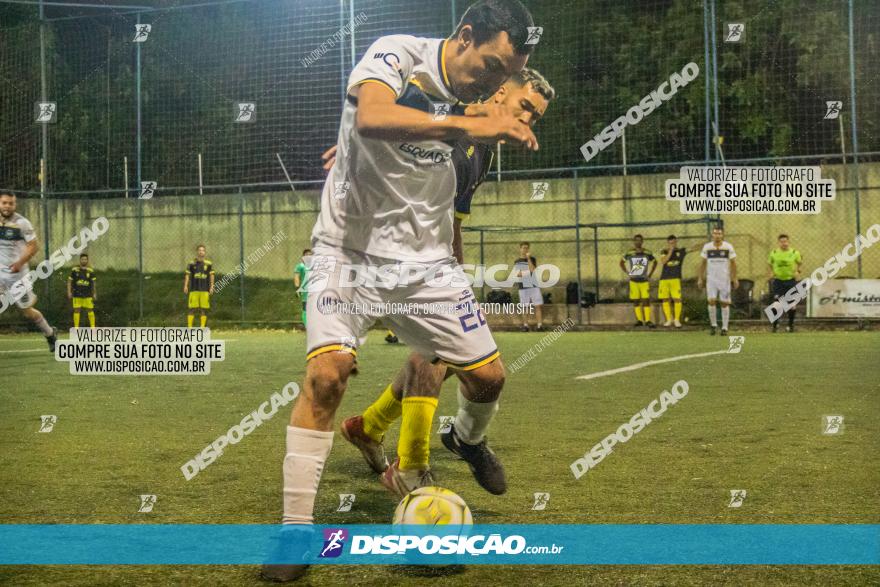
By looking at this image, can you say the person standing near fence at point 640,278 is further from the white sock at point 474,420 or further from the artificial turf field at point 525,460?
the white sock at point 474,420

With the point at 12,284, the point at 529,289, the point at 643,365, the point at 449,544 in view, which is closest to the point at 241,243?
the point at 529,289

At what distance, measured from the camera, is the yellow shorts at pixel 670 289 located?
20156 mm

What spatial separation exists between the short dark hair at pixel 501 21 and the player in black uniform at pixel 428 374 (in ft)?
0.69

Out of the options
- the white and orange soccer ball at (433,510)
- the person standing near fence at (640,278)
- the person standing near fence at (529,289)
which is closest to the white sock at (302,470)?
the white and orange soccer ball at (433,510)

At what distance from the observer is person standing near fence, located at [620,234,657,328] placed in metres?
20.5

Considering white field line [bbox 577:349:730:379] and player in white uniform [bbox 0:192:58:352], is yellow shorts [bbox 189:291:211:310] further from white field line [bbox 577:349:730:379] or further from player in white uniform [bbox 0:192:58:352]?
white field line [bbox 577:349:730:379]

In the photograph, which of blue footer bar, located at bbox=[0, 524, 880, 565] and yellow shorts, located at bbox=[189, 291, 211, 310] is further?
yellow shorts, located at bbox=[189, 291, 211, 310]

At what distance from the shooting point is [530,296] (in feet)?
68.0

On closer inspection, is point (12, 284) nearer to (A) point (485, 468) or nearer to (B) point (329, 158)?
(B) point (329, 158)

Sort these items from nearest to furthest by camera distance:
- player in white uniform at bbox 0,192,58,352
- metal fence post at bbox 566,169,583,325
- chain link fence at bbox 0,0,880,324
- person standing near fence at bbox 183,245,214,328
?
player in white uniform at bbox 0,192,58,352
person standing near fence at bbox 183,245,214,328
metal fence post at bbox 566,169,583,325
chain link fence at bbox 0,0,880,324

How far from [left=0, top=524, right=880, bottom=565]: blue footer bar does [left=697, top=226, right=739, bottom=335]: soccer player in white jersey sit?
47.9 feet

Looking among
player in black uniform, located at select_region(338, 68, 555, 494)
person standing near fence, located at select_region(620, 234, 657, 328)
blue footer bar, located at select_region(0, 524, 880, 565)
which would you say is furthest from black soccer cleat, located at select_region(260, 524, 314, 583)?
person standing near fence, located at select_region(620, 234, 657, 328)

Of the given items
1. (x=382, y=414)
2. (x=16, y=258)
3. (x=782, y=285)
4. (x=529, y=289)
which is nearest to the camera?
(x=382, y=414)

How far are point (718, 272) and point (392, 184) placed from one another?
15.3 meters
